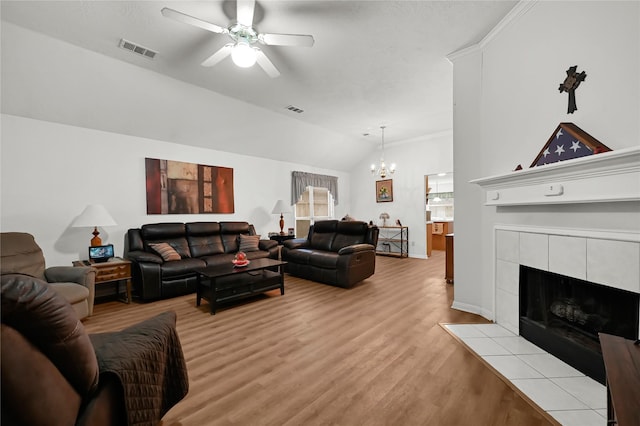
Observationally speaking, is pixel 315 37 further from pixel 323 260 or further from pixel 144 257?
pixel 144 257

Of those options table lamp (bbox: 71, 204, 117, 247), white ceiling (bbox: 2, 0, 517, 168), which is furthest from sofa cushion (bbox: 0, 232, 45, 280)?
white ceiling (bbox: 2, 0, 517, 168)

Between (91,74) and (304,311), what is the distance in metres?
3.85

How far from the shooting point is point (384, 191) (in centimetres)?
739

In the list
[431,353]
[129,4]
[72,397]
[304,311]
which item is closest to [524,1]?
[431,353]

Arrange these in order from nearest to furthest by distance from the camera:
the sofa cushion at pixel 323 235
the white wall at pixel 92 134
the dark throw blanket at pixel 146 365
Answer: the dark throw blanket at pixel 146 365 → the white wall at pixel 92 134 → the sofa cushion at pixel 323 235

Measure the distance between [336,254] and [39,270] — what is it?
3.72 meters

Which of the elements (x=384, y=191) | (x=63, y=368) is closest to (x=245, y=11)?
(x=63, y=368)

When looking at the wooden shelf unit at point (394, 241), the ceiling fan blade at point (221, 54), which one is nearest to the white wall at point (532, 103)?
the ceiling fan blade at point (221, 54)

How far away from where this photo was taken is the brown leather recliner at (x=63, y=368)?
73 cm

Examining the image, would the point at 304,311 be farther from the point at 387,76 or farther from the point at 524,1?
the point at 524,1

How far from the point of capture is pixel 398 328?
266 cm

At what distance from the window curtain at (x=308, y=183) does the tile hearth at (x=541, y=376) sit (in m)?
4.76

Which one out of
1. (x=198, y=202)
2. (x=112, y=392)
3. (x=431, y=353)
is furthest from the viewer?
(x=198, y=202)

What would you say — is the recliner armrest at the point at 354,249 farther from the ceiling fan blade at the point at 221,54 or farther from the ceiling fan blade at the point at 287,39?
the ceiling fan blade at the point at 221,54
